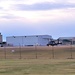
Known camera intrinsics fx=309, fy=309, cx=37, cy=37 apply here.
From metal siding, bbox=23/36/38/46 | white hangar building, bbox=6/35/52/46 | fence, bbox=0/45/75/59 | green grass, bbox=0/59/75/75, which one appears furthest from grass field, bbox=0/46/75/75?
white hangar building, bbox=6/35/52/46

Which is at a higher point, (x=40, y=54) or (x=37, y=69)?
(x=37, y=69)

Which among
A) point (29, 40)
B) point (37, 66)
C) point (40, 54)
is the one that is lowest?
point (40, 54)

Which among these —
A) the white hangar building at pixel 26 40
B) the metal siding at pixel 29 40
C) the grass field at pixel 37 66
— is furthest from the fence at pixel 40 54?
the white hangar building at pixel 26 40

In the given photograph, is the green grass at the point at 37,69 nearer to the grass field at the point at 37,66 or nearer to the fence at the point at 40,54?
the grass field at the point at 37,66

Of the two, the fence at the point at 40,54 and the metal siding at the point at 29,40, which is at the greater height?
the metal siding at the point at 29,40

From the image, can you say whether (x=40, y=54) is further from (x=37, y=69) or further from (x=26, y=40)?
(x=26, y=40)

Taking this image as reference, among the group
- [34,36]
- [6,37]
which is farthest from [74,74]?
[6,37]

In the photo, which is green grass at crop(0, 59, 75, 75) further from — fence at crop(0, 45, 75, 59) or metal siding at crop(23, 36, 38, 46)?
metal siding at crop(23, 36, 38, 46)

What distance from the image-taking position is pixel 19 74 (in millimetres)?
21875

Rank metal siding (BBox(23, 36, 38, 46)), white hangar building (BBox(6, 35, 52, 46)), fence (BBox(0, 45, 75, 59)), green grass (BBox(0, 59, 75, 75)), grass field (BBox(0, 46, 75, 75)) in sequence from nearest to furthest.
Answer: green grass (BBox(0, 59, 75, 75))
grass field (BBox(0, 46, 75, 75))
fence (BBox(0, 45, 75, 59))
metal siding (BBox(23, 36, 38, 46))
white hangar building (BBox(6, 35, 52, 46))

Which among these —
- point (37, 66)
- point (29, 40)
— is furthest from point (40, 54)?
point (29, 40)

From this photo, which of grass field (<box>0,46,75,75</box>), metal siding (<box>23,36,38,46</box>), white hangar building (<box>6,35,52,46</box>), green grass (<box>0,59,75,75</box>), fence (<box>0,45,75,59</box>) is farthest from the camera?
white hangar building (<box>6,35,52,46</box>)

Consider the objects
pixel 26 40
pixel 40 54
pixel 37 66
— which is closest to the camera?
pixel 37 66

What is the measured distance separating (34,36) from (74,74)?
139333 mm
